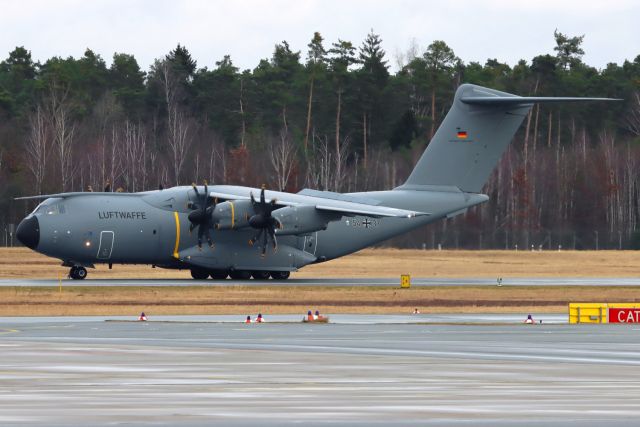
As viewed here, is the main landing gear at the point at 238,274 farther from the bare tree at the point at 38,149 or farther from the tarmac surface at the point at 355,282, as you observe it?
the bare tree at the point at 38,149

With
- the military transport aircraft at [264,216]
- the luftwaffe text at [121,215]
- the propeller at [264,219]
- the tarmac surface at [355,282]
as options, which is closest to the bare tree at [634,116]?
the tarmac surface at [355,282]

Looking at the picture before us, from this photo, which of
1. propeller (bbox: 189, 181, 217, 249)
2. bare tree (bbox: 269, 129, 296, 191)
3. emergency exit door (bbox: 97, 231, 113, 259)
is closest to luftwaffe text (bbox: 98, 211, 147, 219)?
emergency exit door (bbox: 97, 231, 113, 259)

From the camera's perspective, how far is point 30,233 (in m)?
48.4

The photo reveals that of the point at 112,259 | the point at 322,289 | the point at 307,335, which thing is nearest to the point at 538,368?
the point at 307,335

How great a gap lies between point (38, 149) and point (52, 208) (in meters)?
44.5

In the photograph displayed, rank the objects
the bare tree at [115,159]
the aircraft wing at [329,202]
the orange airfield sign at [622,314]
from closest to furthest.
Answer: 1. the orange airfield sign at [622,314]
2. the aircraft wing at [329,202]
3. the bare tree at [115,159]

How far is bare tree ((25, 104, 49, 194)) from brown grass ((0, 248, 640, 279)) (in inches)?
782

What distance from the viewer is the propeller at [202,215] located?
4994 centimetres

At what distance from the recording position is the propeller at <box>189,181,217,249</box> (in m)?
49.9

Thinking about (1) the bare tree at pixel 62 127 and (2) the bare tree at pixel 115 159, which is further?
(2) the bare tree at pixel 115 159

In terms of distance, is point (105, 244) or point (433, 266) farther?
point (433, 266)

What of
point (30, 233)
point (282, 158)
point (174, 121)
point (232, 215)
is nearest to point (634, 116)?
point (282, 158)

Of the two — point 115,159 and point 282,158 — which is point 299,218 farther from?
point 115,159

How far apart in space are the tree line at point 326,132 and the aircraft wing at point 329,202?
933 inches
